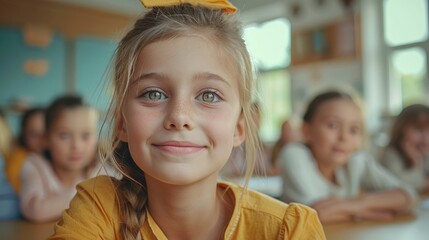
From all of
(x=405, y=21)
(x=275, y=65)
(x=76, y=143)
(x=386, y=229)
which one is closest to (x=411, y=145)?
(x=386, y=229)

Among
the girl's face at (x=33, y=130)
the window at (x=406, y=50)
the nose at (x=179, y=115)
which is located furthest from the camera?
the window at (x=406, y=50)

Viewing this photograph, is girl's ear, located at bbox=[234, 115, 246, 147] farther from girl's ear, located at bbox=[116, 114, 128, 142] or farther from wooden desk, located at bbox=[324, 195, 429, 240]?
wooden desk, located at bbox=[324, 195, 429, 240]

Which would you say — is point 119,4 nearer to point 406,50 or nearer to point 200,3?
point 406,50

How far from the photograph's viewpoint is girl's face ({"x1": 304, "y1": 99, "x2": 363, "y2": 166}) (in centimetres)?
150

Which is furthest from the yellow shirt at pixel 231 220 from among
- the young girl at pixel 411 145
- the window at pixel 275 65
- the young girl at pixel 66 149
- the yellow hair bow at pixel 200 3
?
the window at pixel 275 65

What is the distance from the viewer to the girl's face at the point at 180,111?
26.6 inches

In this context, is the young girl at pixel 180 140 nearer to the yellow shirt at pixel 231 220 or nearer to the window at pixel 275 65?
the yellow shirt at pixel 231 220

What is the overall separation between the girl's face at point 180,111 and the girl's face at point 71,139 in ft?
3.02

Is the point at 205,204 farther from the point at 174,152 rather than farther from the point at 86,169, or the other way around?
the point at 86,169

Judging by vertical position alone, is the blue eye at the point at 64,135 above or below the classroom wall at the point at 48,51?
below

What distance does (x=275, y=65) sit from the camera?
201 inches

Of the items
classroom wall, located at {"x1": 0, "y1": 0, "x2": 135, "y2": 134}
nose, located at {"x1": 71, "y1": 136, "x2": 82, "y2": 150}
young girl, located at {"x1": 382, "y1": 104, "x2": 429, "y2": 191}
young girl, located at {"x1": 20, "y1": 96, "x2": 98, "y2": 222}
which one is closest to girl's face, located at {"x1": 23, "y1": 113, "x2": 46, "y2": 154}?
young girl, located at {"x1": 20, "y1": 96, "x2": 98, "y2": 222}

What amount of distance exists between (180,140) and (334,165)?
102 centimetres

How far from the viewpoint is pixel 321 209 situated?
1221mm
